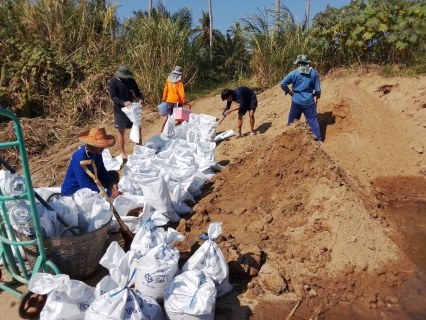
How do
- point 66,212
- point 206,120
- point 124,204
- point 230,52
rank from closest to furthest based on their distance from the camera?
point 66,212 < point 124,204 < point 206,120 < point 230,52

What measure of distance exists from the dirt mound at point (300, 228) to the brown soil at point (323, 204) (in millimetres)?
11

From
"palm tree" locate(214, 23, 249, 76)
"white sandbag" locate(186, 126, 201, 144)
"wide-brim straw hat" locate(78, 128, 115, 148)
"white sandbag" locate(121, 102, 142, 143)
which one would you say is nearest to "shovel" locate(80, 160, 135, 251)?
"wide-brim straw hat" locate(78, 128, 115, 148)

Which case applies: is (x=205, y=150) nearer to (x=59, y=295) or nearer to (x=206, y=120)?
(x=206, y=120)

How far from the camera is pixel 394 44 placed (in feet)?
28.0

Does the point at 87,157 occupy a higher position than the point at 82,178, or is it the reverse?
the point at 87,157

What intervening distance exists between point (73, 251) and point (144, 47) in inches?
320

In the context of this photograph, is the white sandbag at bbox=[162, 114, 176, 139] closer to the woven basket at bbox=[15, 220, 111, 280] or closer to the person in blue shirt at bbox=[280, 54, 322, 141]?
the person in blue shirt at bbox=[280, 54, 322, 141]

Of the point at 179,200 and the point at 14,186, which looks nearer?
the point at 14,186

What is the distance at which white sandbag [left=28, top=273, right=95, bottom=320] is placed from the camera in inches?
96.9

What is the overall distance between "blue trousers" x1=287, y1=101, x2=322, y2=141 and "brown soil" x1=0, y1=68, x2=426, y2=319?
37 cm

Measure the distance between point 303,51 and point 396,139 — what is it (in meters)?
3.93

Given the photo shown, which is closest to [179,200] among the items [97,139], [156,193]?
[156,193]

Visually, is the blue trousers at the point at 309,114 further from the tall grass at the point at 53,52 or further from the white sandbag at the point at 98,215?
the tall grass at the point at 53,52

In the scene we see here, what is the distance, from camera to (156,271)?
113 inches
